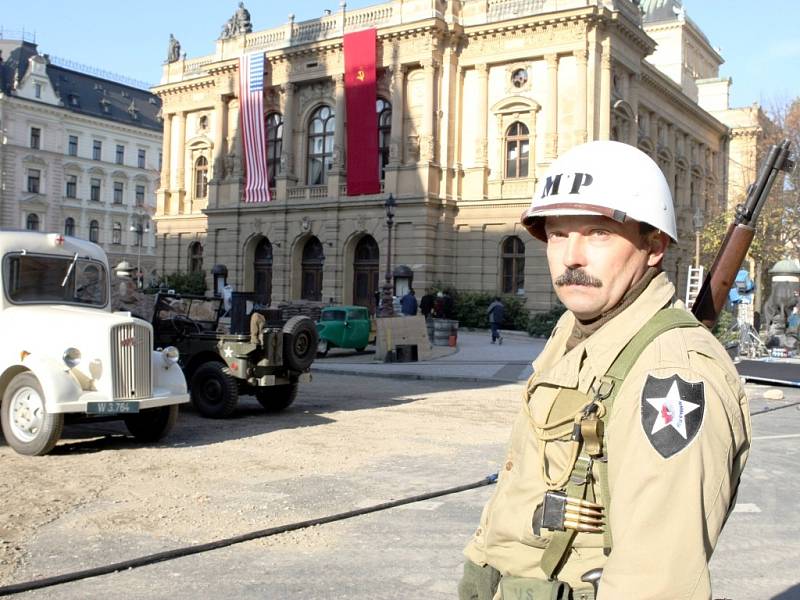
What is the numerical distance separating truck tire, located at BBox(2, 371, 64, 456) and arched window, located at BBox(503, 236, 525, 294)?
30173 mm

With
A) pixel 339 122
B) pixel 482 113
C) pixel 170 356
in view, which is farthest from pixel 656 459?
pixel 339 122

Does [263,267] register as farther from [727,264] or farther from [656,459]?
[656,459]

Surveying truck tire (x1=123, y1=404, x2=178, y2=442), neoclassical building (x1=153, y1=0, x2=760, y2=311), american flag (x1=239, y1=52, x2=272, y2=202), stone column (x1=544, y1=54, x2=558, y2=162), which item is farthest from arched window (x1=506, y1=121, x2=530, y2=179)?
truck tire (x1=123, y1=404, x2=178, y2=442)

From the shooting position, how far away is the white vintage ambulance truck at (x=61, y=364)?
28.5 ft

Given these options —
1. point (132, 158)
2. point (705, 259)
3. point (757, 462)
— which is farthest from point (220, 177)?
point (757, 462)

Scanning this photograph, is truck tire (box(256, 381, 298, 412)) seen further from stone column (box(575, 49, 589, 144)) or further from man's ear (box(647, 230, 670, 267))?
stone column (box(575, 49, 589, 144))

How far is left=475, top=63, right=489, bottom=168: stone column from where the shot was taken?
38375mm

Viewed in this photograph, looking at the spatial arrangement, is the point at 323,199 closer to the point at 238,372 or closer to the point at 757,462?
the point at 238,372

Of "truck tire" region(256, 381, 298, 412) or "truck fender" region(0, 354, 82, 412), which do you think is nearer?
"truck fender" region(0, 354, 82, 412)

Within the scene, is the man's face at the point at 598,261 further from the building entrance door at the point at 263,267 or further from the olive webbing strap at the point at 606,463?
the building entrance door at the point at 263,267

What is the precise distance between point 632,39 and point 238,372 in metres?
32.4

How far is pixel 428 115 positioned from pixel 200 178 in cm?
1780

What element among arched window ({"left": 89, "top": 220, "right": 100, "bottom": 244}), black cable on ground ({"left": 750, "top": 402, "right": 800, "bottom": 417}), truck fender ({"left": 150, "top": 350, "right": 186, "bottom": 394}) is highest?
arched window ({"left": 89, "top": 220, "right": 100, "bottom": 244})

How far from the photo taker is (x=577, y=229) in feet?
7.39
